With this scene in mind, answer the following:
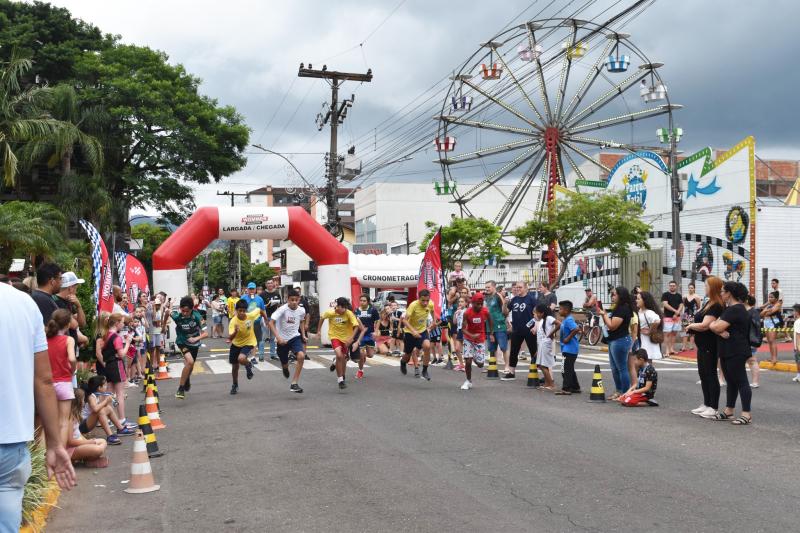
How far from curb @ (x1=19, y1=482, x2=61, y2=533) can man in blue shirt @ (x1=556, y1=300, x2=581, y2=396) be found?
8.39 meters

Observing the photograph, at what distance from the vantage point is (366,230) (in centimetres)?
8288

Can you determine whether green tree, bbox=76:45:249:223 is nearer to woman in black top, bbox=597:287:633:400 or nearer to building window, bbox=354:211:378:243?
woman in black top, bbox=597:287:633:400

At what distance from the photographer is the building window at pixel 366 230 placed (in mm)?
80188

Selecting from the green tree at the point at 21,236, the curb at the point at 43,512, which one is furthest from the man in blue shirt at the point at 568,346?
the green tree at the point at 21,236

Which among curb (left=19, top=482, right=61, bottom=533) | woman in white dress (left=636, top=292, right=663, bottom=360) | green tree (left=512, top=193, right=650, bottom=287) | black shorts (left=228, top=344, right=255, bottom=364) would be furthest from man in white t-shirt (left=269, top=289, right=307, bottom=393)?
green tree (left=512, top=193, right=650, bottom=287)

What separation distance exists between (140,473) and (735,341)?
23.1 ft

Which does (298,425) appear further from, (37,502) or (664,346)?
(664,346)

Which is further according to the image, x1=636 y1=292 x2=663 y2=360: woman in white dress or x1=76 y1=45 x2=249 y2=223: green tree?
x1=76 y1=45 x2=249 y2=223: green tree

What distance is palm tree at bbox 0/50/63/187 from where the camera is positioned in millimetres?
24906

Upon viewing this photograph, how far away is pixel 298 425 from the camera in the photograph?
10.9 m

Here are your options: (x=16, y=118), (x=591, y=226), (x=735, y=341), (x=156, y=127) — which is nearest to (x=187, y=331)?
(x=735, y=341)

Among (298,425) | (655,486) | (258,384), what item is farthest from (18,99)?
(655,486)

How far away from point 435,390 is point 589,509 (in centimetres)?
815

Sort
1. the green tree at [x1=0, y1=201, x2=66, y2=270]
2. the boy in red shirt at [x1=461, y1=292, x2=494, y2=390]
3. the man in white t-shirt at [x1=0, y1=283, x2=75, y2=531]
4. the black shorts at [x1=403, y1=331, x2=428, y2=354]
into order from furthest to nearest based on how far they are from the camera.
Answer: the green tree at [x1=0, y1=201, x2=66, y2=270] → the black shorts at [x1=403, y1=331, x2=428, y2=354] → the boy in red shirt at [x1=461, y1=292, x2=494, y2=390] → the man in white t-shirt at [x1=0, y1=283, x2=75, y2=531]
